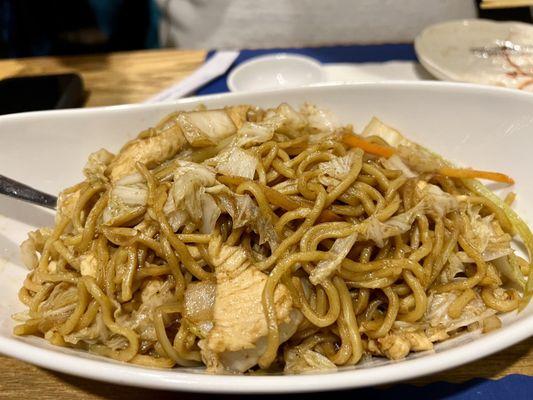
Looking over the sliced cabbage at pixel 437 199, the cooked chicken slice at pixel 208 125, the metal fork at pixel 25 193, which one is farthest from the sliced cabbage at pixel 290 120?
the metal fork at pixel 25 193

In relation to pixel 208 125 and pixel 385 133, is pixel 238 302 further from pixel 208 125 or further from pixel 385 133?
pixel 385 133

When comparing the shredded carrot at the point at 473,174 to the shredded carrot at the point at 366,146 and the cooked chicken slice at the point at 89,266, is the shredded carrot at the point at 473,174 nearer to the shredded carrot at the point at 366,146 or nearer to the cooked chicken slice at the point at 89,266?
the shredded carrot at the point at 366,146

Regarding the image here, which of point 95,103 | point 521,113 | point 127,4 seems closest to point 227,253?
point 521,113

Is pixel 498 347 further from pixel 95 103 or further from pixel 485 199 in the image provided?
pixel 95 103

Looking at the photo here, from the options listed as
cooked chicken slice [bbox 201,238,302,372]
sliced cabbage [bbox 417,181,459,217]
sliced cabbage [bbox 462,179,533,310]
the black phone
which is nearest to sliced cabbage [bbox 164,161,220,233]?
cooked chicken slice [bbox 201,238,302,372]

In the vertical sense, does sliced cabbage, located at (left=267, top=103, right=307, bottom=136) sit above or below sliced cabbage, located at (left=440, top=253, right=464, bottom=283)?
above

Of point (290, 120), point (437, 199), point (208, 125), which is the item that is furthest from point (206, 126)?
point (437, 199)

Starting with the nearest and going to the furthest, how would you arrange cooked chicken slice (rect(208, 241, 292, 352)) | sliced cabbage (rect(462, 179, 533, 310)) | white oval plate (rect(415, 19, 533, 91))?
cooked chicken slice (rect(208, 241, 292, 352)) → sliced cabbage (rect(462, 179, 533, 310)) → white oval plate (rect(415, 19, 533, 91))

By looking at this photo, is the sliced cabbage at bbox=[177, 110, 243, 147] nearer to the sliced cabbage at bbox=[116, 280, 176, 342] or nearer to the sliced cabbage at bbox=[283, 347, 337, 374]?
the sliced cabbage at bbox=[116, 280, 176, 342]
